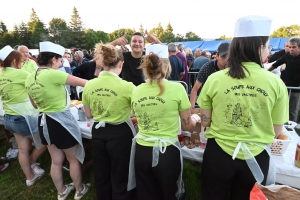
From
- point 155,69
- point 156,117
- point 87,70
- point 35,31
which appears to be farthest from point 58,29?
point 156,117

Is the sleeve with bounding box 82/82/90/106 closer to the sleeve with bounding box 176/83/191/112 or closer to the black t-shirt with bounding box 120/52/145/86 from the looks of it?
the sleeve with bounding box 176/83/191/112

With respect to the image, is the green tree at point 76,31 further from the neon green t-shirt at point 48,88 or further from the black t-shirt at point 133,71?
the neon green t-shirt at point 48,88

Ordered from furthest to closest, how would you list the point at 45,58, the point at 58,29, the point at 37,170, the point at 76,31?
the point at 58,29, the point at 76,31, the point at 37,170, the point at 45,58

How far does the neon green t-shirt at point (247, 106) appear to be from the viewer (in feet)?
4.03

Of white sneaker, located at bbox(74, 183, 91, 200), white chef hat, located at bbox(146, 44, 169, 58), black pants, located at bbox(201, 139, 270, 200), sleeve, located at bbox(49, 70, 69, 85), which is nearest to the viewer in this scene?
black pants, located at bbox(201, 139, 270, 200)

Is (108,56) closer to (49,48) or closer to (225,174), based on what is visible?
(49,48)

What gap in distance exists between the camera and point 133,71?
3.02 meters

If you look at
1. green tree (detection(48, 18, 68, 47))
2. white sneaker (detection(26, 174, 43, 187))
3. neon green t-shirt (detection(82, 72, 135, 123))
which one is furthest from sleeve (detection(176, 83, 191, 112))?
green tree (detection(48, 18, 68, 47))

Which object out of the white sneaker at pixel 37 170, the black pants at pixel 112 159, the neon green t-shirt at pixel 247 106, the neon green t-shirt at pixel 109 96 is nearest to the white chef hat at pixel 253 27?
the neon green t-shirt at pixel 247 106

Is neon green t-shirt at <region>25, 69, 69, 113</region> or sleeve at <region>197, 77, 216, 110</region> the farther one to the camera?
neon green t-shirt at <region>25, 69, 69, 113</region>

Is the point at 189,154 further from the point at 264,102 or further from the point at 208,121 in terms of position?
the point at 264,102

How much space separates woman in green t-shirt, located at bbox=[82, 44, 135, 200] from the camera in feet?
6.07

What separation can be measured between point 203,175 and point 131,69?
1.92 metres

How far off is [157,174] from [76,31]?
70521mm
